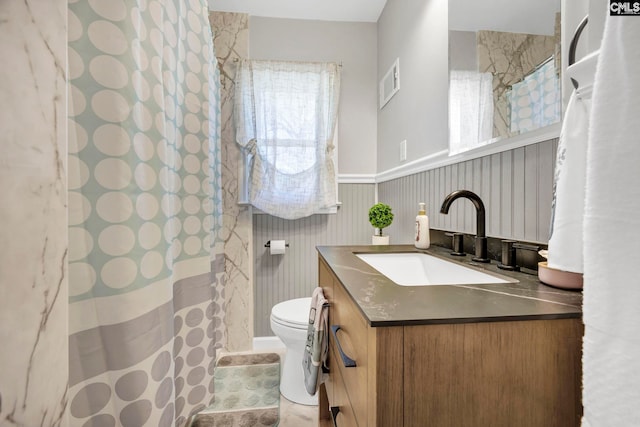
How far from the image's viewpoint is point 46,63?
1.12ft

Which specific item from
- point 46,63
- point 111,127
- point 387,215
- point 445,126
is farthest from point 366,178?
point 46,63

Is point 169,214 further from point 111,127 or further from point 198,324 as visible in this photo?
point 198,324

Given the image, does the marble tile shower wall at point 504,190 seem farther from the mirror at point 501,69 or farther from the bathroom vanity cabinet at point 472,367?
the bathroom vanity cabinet at point 472,367

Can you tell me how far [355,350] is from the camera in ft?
1.84

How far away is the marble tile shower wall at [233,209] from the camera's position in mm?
2062

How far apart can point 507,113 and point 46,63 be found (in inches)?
41.7

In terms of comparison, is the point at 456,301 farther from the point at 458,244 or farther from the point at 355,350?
the point at 458,244

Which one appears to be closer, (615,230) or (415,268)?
(615,230)

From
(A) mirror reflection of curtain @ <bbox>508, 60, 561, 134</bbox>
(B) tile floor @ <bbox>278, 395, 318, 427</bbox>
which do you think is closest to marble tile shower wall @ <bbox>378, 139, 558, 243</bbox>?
(A) mirror reflection of curtain @ <bbox>508, 60, 561, 134</bbox>

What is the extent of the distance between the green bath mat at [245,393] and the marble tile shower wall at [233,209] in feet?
0.61

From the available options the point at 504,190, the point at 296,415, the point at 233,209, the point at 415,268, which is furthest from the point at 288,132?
the point at 296,415

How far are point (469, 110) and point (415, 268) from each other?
2.07ft

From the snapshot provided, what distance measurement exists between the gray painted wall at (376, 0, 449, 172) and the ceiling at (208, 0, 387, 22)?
4.7 inches

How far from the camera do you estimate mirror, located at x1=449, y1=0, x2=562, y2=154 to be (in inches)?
29.2
